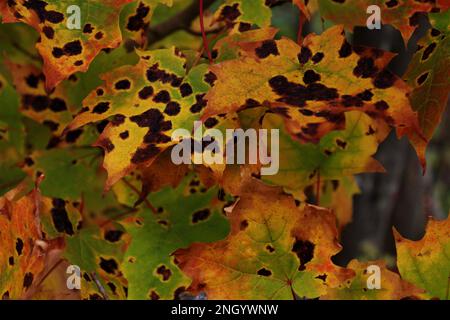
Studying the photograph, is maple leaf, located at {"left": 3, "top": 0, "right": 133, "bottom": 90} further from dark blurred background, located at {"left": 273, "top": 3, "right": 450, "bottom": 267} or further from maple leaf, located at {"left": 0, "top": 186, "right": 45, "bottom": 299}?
dark blurred background, located at {"left": 273, "top": 3, "right": 450, "bottom": 267}

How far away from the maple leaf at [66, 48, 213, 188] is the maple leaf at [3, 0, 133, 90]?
43mm

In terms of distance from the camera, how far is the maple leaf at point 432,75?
A: 824 mm

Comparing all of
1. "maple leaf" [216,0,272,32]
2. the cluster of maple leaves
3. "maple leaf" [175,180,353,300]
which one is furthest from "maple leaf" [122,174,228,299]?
"maple leaf" [216,0,272,32]

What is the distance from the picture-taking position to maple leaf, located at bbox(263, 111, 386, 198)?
39.4 inches

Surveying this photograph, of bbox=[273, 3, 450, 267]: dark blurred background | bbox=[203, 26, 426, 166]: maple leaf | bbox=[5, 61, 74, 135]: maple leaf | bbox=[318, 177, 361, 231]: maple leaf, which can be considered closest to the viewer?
bbox=[203, 26, 426, 166]: maple leaf

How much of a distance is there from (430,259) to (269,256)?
178 mm

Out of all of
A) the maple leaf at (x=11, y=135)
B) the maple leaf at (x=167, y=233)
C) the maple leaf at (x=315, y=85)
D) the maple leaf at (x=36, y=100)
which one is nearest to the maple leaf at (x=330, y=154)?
the maple leaf at (x=167, y=233)

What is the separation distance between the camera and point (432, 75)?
84 centimetres

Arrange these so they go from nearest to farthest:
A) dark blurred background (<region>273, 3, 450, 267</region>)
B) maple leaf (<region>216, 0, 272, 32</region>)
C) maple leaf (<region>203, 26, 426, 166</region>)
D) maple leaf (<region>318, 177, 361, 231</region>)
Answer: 1. maple leaf (<region>203, 26, 426, 166</region>)
2. maple leaf (<region>216, 0, 272, 32</region>)
3. maple leaf (<region>318, 177, 361, 231</region>)
4. dark blurred background (<region>273, 3, 450, 267</region>)

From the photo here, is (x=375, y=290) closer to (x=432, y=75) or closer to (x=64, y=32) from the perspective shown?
(x=432, y=75)

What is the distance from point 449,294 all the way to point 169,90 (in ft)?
1.27

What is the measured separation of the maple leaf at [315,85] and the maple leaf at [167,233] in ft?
0.87

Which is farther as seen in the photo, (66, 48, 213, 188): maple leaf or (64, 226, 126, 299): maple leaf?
(64, 226, 126, 299): maple leaf

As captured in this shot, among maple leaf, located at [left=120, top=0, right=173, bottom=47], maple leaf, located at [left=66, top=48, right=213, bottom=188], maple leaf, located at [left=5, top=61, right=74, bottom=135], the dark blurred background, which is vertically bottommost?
the dark blurred background
